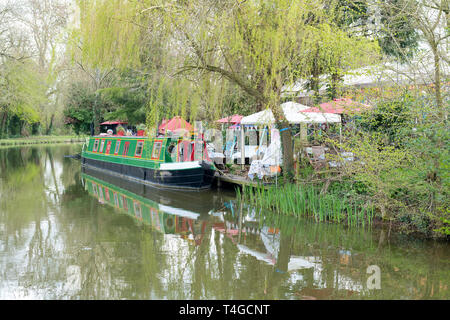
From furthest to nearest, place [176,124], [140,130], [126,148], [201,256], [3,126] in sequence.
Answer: [3,126]
[140,130]
[126,148]
[176,124]
[201,256]

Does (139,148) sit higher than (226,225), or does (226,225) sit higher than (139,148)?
(139,148)

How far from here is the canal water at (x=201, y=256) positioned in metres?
5.11

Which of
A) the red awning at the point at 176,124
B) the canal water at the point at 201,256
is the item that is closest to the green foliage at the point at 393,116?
the canal water at the point at 201,256

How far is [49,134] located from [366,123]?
1665 inches

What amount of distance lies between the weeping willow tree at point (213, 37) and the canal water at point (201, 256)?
7.95 feet

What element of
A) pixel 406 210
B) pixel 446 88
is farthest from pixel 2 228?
pixel 446 88

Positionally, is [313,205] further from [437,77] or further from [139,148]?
[139,148]

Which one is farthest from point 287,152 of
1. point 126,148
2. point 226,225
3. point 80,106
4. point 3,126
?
point 3,126

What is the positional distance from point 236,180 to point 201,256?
16.1ft

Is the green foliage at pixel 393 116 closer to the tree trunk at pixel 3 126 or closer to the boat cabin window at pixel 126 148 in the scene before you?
the boat cabin window at pixel 126 148

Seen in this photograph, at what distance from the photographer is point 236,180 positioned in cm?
1122

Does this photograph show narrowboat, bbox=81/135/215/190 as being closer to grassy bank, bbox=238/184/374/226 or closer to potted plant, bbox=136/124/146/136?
potted plant, bbox=136/124/146/136

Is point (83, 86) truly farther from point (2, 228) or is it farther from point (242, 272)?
point (242, 272)

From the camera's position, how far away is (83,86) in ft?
92.0
